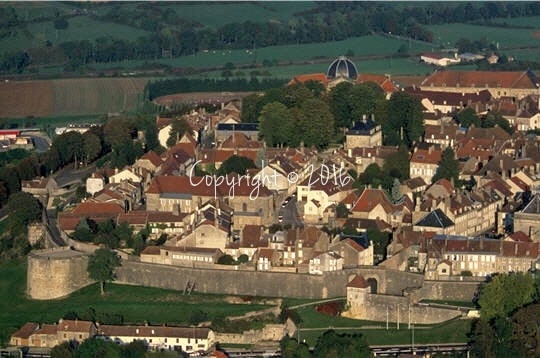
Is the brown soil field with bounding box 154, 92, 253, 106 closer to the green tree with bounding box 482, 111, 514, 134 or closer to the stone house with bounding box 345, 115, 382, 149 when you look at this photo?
the green tree with bounding box 482, 111, 514, 134

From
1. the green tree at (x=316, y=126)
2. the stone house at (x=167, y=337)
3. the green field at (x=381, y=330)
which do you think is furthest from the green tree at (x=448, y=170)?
the stone house at (x=167, y=337)

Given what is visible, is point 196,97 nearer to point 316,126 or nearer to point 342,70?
point 342,70

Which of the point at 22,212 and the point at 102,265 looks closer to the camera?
the point at 102,265

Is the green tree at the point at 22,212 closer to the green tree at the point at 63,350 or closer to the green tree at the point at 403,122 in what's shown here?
the green tree at the point at 403,122

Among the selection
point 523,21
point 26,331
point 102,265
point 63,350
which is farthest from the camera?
point 523,21

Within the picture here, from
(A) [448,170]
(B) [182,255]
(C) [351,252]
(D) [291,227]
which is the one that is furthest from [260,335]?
(A) [448,170]
